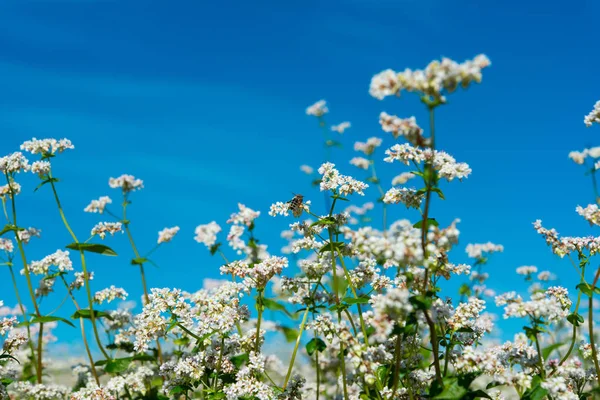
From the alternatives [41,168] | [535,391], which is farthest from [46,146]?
[535,391]

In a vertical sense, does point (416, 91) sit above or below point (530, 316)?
above

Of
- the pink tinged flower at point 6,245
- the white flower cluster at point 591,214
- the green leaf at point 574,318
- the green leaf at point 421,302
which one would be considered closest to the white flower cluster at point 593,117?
the white flower cluster at point 591,214

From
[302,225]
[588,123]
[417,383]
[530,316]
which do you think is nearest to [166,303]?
[302,225]

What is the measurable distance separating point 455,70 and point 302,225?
13.9ft

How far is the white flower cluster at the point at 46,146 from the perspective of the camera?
9742mm

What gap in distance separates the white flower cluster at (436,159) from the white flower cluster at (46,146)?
6432 millimetres

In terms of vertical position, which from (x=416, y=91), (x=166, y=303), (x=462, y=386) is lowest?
(x=462, y=386)

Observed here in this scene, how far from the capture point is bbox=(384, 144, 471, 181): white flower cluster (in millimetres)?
6352

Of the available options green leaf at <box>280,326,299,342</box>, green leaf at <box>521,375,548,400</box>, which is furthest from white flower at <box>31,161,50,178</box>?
green leaf at <box>521,375,548,400</box>

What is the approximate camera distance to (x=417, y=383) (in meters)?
7.16

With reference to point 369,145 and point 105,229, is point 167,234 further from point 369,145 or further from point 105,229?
point 369,145

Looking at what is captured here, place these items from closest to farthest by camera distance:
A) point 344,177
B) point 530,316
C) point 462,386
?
point 462,386, point 530,316, point 344,177

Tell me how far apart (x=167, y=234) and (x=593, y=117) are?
9.37 metres

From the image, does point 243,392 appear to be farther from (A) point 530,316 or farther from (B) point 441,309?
(A) point 530,316
